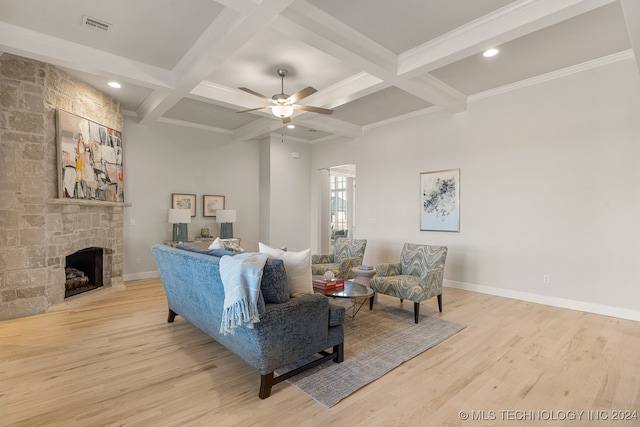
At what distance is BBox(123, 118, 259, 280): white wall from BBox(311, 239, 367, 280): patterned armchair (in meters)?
2.84

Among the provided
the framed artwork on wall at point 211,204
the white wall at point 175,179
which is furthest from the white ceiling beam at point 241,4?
the framed artwork on wall at point 211,204

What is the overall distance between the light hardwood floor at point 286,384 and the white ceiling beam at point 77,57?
2.98m

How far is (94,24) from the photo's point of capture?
3115 millimetres

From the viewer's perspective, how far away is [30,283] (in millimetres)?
3822

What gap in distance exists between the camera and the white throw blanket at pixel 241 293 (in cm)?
198

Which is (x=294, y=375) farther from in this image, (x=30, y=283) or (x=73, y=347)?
(x=30, y=283)

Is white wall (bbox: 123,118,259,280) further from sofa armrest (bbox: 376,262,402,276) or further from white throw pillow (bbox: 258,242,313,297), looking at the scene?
white throw pillow (bbox: 258,242,313,297)

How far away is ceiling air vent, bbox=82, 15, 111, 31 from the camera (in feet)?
9.97

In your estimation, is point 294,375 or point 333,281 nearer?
point 294,375

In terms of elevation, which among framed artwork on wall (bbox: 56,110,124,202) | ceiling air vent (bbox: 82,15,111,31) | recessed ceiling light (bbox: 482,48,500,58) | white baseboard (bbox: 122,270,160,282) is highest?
recessed ceiling light (bbox: 482,48,500,58)

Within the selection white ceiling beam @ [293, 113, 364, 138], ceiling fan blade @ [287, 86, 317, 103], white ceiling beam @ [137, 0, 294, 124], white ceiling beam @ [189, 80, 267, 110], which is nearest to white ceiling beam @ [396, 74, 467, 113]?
ceiling fan blade @ [287, 86, 317, 103]

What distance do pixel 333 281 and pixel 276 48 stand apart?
8.95 feet

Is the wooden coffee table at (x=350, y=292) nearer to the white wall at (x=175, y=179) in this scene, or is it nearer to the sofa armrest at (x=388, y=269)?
the sofa armrest at (x=388, y=269)

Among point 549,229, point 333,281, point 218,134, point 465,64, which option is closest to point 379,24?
point 465,64
